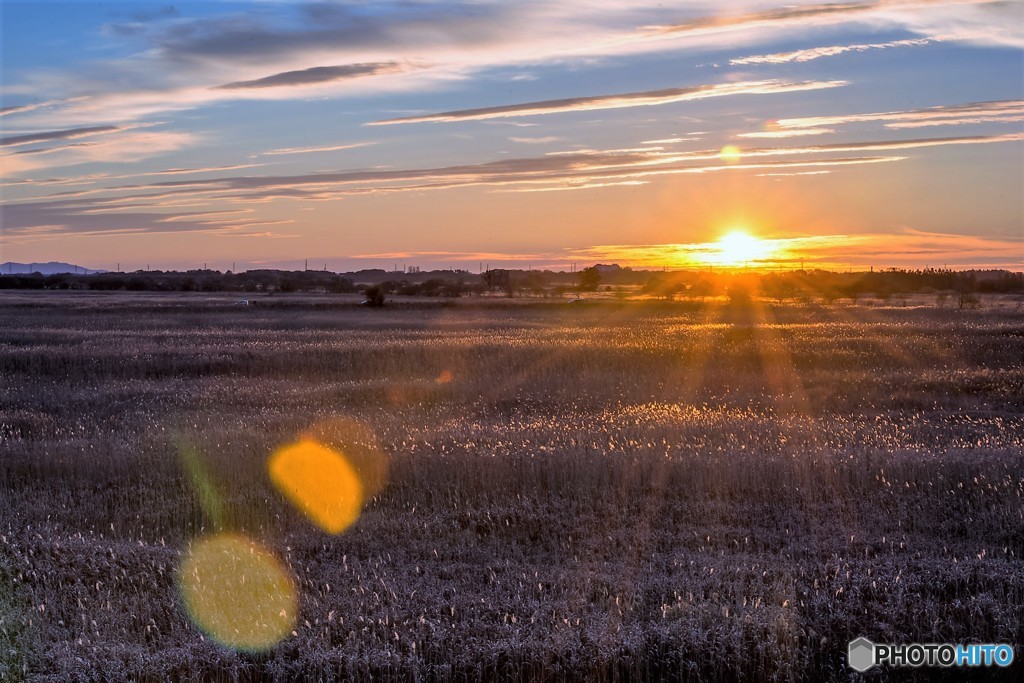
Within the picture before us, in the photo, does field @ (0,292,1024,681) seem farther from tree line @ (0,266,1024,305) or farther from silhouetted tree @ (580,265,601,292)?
silhouetted tree @ (580,265,601,292)

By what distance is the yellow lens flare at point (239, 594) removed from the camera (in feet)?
23.6

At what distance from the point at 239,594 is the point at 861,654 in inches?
209

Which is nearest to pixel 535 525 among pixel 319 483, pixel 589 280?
pixel 319 483

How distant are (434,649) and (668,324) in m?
40.9

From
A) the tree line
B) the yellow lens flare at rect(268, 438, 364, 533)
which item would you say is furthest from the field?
the tree line

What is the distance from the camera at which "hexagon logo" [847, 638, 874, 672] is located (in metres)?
6.68

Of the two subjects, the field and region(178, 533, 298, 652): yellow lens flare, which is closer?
the field

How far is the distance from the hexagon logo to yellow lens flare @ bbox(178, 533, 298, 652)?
446 cm

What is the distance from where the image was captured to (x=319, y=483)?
472 inches

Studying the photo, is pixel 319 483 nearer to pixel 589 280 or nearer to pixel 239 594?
pixel 239 594

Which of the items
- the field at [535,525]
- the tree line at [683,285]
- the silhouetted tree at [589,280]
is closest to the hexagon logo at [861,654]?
the field at [535,525]

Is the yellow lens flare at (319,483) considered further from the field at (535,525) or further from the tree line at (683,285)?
the tree line at (683,285)

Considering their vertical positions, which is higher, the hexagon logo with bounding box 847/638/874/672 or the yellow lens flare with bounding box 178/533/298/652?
the yellow lens flare with bounding box 178/533/298/652

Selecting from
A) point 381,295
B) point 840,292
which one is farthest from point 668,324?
point 840,292
